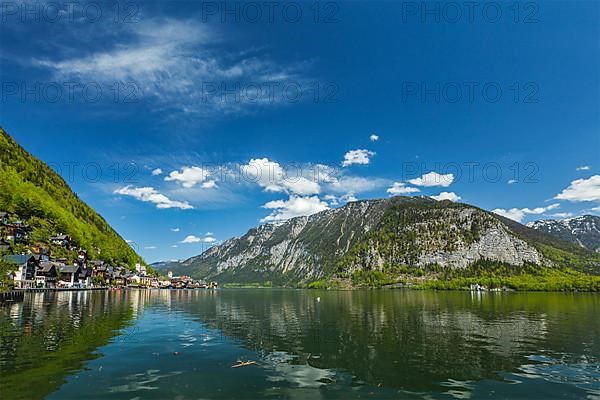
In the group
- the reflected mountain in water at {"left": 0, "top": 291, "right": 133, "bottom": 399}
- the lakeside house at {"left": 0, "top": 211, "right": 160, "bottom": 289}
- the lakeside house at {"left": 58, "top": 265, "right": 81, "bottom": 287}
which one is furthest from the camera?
the lakeside house at {"left": 58, "top": 265, "right": 81, "bottom": 287}

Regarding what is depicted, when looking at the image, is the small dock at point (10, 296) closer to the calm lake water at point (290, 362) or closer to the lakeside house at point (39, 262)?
the calm lake water at point (290, 362)

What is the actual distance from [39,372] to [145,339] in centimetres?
1700

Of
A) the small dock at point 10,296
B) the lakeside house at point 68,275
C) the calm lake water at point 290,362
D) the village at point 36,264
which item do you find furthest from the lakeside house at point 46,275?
the calm lake water at point 290,362

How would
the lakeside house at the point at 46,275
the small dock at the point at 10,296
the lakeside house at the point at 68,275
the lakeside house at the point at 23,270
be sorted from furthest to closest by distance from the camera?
the lakeside house at the point at 68,275, the lakeside house at the point at 46,275, the lakeside house at the point at 23,270, the small dock at the point at 10,296

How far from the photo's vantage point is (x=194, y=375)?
2791 centimetres

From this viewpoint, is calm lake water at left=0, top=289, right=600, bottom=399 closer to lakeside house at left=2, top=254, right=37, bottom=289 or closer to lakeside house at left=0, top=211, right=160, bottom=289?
lakeside house at left=2, top=254, right=37, bottom=289

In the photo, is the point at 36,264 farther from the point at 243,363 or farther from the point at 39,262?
the point at 243,363

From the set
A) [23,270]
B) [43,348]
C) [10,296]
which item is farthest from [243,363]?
[23,270]

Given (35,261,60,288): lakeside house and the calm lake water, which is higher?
(35,261,60,288): lakeside house

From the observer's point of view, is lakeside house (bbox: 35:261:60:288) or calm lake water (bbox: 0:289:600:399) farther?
lakeside house (bbox: 35:261:60:288)

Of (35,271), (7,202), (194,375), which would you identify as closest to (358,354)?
(194,375)

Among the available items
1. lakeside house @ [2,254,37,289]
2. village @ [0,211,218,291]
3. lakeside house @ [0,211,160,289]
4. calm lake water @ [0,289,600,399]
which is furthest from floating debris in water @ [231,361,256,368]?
lakeside house @ [2,254,37,289]

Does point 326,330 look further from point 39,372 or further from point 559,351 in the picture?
point 39,372

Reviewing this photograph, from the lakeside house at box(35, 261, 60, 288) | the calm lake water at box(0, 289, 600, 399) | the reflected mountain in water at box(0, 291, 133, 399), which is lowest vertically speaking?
the calm lake water at box(0, 289, 600, 399)
